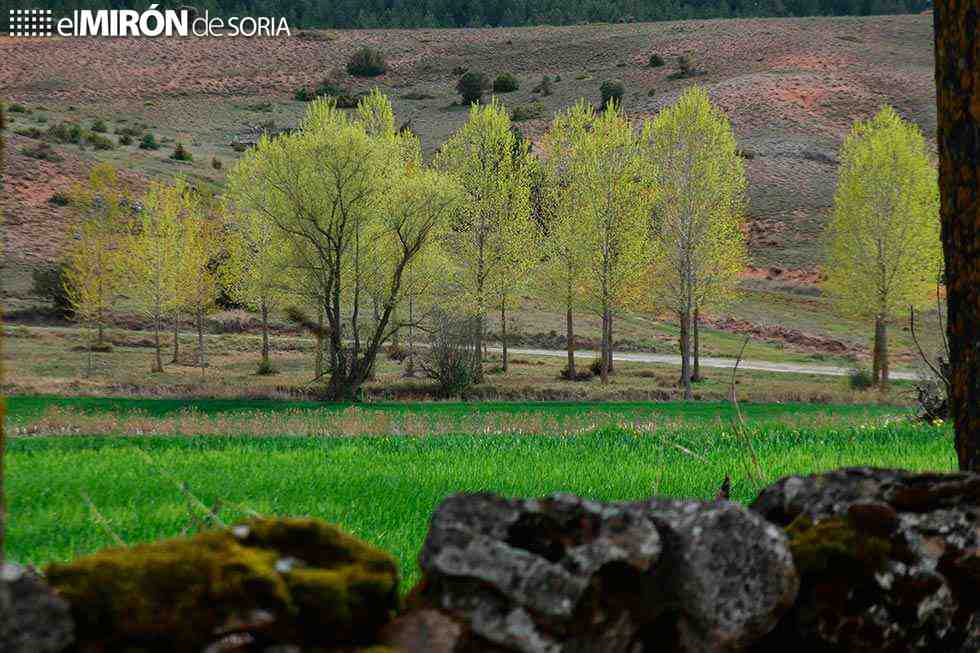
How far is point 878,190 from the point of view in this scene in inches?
1422

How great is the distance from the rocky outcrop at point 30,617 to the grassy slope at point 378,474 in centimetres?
225

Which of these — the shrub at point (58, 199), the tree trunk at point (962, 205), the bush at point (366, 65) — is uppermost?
the bush at point (366, 65)

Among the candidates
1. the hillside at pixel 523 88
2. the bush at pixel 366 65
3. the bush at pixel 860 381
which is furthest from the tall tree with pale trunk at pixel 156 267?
the bush at pixel 366 65

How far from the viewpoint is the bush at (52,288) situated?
156 ft

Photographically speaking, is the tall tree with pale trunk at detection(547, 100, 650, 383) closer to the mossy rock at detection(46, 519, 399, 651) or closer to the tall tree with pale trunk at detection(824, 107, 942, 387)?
the tall tree with pale trunk at detection(824, 107, 942, 387)

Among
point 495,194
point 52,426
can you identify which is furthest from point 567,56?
point 52,426

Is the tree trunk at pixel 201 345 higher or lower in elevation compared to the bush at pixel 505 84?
lower

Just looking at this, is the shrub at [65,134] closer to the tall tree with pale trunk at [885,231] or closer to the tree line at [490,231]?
the tree line at [490,231]

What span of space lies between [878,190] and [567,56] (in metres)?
97.9

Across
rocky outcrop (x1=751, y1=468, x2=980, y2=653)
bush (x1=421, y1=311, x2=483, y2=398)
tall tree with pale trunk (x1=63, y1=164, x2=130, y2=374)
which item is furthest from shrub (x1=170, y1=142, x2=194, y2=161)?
rocky outcrop (x1=751, y1=468, x2=980, y2=653)

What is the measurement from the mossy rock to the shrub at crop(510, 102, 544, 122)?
98559 millimetres

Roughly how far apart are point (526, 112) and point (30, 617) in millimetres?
100948

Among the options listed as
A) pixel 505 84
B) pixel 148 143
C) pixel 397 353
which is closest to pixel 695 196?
pixel 397 353

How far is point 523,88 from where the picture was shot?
115 metres
